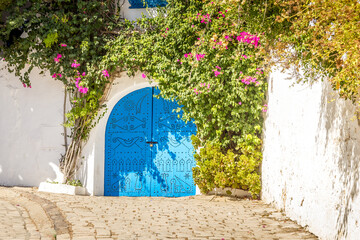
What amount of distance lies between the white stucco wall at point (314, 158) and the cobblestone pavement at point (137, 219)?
309mm

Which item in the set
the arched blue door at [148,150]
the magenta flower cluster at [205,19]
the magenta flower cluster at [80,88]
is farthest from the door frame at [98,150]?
the magenta flower cluster at [205,19]

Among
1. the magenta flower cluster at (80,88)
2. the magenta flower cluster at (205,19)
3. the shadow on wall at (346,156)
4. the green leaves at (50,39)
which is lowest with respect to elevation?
the shadow on wall at (346,156)

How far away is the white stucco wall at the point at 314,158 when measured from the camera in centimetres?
408

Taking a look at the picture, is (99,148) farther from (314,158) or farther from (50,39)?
(314,158)

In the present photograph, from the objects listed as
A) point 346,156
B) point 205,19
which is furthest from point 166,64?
point 346,156

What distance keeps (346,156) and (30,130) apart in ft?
21.1

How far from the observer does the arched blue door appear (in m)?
8.55

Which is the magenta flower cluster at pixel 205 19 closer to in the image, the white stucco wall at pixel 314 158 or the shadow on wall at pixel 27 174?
the white stucco wall at pixel 314 158

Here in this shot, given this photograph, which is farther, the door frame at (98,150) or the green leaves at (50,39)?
the door frame at (98,150)

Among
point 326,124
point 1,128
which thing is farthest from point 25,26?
point 326,124

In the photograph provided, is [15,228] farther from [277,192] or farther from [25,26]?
[25,26]

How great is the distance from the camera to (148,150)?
28.3 ft

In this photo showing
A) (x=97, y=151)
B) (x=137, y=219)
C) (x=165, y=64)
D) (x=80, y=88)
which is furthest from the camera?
(x=97, y=151)

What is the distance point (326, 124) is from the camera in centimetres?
469
